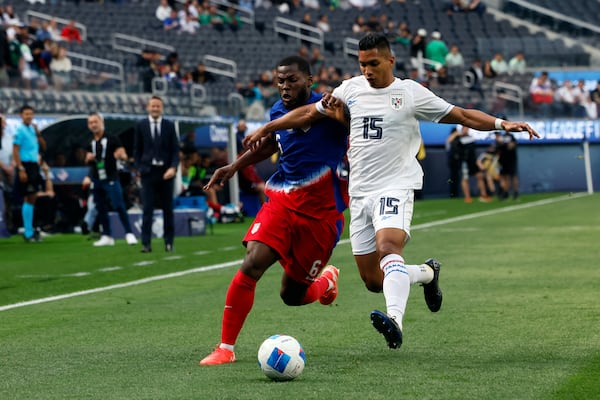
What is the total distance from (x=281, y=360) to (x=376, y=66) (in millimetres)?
2171

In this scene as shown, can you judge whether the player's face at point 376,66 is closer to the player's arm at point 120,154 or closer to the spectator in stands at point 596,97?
the player's arm at point 120,154

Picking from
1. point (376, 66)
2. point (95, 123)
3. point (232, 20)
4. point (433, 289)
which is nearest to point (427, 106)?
point (376, 66)

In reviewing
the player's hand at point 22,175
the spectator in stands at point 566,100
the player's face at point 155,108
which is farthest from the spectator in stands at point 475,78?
the player's face at point 155,108

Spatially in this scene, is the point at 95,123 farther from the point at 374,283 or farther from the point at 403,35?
the point at 403,35

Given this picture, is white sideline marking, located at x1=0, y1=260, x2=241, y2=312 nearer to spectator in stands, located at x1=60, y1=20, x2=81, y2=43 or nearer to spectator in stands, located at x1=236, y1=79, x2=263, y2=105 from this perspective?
spectator in stands, located at x1=236, y1=79, x2=263, y2=105

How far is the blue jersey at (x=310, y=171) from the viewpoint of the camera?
8219mm

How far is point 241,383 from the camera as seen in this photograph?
6.81 meters

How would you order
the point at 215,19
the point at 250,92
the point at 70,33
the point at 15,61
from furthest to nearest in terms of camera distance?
the point at 215,19, the point at 70,33, the point at 250,92, the point at 15,61

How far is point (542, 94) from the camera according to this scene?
39938mm

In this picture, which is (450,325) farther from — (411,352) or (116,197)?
(116,197)

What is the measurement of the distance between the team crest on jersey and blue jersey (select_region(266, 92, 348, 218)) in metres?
0.41

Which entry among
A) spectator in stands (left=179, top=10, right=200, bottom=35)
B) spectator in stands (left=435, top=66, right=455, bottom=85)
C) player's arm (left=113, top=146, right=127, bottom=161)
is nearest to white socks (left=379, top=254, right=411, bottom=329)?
player's arm (left=113, top=146, right=127, bottom=161)

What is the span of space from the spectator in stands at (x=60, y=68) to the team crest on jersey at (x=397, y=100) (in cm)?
1907

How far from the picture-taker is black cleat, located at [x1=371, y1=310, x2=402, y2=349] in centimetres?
704
